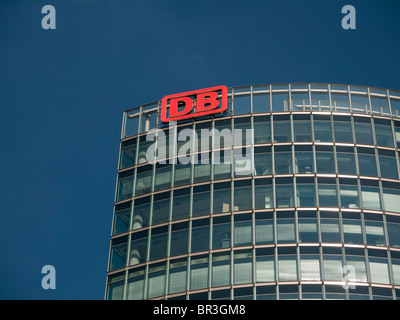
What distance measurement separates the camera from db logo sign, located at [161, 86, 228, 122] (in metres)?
85.1

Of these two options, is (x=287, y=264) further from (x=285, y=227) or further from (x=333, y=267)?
(x=333, y=267)

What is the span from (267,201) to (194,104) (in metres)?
15.5

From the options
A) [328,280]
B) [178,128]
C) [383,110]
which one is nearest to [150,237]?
[178,128]

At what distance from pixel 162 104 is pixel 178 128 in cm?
420

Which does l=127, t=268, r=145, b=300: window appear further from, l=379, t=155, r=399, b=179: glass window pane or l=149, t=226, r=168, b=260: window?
l=379, t=155, r=399, b=179: glass window pane

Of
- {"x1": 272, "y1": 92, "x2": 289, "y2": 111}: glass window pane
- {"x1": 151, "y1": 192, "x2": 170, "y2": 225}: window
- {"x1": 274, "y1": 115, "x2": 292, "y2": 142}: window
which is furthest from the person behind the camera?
{"x1": 272, "y1": 92, "x2": 289, "y2": 111}: glass window pane

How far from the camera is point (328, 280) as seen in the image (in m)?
72.2

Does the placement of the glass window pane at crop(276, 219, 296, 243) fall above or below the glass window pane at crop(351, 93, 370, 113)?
below

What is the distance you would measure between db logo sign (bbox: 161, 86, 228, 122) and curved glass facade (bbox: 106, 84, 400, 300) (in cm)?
86

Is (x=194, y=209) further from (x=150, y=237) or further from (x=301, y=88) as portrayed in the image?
(x=301, y=88)

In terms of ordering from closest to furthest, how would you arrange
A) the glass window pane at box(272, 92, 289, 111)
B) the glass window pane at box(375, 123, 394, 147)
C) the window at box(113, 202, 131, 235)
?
the window at box(113, 202, 131, 235), the glass window pane at box(375, 123, 394, 147), the glass window pane at box(272, 92, 289, 111)

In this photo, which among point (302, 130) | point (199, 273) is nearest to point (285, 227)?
point (199, 273)

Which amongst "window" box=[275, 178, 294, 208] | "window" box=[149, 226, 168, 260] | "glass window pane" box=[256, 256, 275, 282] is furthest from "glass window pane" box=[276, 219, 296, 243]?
"window" box=[149, 226, 168, 260]

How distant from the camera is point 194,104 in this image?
284 feet
